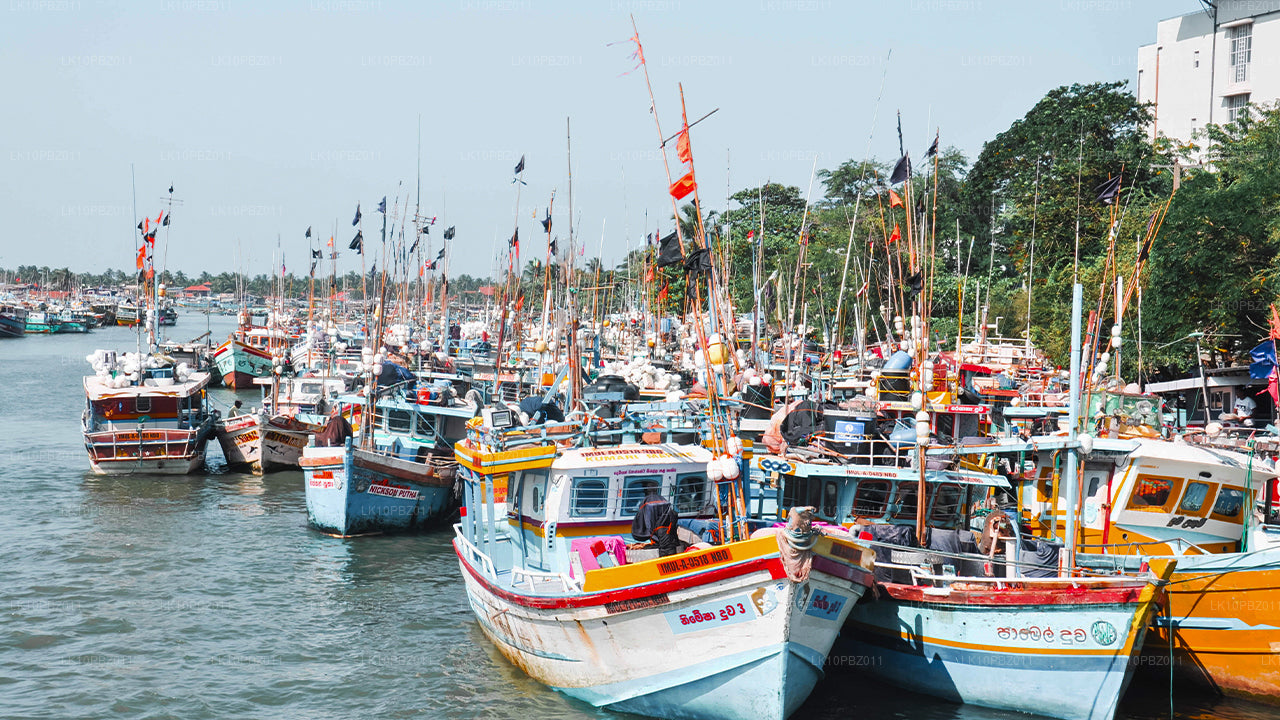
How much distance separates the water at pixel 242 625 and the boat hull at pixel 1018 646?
1.30ft

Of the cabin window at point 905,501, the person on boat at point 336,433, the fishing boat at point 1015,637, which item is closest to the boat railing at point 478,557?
the fishing boat at point 1015,637

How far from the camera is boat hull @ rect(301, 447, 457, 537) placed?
2300 centimetres

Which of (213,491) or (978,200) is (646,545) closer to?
(213,491)

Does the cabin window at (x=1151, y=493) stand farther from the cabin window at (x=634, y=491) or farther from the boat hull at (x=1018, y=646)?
the cabin window at (x=634, y=491)

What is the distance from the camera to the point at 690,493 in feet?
51.3

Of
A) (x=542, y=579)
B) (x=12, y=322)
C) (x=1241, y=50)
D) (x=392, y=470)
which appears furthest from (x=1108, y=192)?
(x=12, y=322)

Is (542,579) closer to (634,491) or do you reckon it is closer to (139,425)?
(634,491)

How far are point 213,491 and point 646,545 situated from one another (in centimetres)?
2011

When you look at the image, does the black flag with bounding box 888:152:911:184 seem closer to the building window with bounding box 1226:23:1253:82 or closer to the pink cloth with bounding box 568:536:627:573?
the pink cloth with bounding box 568:536:627:573

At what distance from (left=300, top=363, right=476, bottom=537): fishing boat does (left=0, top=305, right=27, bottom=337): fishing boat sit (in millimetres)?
95371

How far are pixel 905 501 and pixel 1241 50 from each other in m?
38.5

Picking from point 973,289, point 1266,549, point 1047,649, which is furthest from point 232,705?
point 973,289

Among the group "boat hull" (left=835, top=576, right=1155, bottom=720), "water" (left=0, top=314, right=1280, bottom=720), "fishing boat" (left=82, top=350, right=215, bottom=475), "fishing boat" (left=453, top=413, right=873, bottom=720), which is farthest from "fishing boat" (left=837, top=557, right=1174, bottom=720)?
"fishing boat" (left=82, top=350, right=215, bottom=475)

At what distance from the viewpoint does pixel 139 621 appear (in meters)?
18.1
